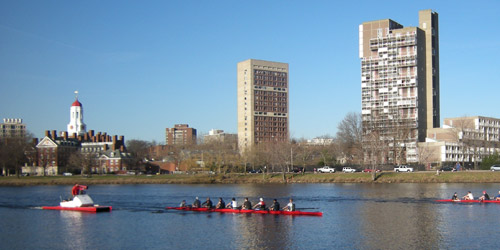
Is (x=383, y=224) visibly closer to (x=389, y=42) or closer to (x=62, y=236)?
(x=62, y=236)

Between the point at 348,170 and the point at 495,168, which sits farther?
the point at 348,170

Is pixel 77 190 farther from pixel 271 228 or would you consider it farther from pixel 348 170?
pixel 348 170

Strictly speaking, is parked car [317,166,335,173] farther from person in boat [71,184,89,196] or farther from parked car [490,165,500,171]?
person in boat [71,184,89,196]

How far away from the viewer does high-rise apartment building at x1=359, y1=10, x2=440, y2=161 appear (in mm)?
157125

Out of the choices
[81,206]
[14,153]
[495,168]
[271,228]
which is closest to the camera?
[271,228]

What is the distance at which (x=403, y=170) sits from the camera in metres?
116

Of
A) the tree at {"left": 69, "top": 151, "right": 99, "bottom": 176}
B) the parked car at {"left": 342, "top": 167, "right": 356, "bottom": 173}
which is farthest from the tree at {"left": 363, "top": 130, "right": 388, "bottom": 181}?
the tree at {"left": 69, "top": 151, "right": 99, "bottom": 176}

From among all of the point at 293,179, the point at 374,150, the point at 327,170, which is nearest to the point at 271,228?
the point at 293,179

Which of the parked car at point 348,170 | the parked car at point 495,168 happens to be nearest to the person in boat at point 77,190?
the parked car at point 348,170

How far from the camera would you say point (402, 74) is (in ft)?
524

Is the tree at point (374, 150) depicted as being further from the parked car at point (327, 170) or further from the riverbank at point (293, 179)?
the parked car at point (327, 170)

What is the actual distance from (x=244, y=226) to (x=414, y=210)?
1924 cm

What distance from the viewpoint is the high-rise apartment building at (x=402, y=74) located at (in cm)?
15712

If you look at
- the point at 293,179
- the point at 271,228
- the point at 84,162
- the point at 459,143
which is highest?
the point at 459,143
